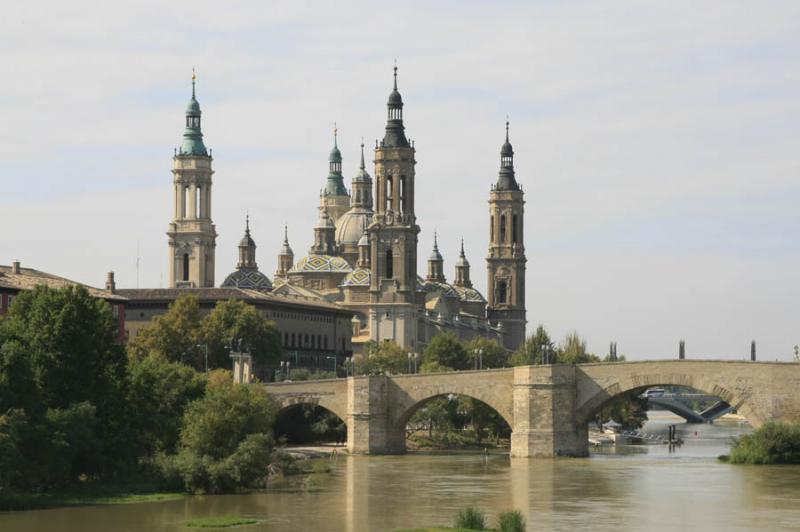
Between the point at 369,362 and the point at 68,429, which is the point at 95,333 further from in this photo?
the point at 369,362

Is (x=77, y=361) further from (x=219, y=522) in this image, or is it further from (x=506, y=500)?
(x=506, y=500)

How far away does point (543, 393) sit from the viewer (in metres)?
96.4

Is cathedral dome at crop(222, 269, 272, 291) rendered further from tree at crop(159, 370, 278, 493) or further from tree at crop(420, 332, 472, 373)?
tree at crop(159, 370, 278, 493)

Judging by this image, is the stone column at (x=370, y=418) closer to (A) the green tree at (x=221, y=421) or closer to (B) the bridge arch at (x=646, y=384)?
(B) the bridge arch at (x=646, y=384)

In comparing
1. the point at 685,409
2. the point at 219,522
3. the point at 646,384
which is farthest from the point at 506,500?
the point at 685,409

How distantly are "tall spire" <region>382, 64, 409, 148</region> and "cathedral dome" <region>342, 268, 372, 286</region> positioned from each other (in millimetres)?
16240

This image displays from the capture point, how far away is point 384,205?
172625 millimetres

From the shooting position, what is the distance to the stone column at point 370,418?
4038 inches

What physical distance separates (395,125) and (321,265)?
26.9 meters

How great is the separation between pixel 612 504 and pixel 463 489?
28.9 ft

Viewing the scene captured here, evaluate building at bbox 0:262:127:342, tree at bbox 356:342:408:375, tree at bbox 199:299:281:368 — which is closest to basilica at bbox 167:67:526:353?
tree at bbox 356:342:408:375

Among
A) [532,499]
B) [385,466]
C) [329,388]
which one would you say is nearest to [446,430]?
[329,388]

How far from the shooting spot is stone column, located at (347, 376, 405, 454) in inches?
4038

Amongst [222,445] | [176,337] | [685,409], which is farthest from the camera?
[685,409]
